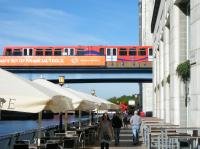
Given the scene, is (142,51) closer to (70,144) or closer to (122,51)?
(122,51)

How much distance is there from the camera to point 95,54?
67.4 meters

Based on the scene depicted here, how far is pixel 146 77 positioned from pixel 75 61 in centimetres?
1026

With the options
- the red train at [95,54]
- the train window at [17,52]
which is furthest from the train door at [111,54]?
the train window at [17,52]

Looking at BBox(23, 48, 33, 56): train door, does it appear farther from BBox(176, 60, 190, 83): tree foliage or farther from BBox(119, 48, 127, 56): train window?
BBox(176, 60, 190, 83): tree foliage

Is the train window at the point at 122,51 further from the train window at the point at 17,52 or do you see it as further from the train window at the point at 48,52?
the train window at the point at 17,52

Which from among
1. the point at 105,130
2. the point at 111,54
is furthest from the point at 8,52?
the point at 105,130

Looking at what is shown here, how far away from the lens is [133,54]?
67.6 meters

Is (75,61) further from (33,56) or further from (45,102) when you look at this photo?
(45,102)

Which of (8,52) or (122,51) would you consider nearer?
(122,51)

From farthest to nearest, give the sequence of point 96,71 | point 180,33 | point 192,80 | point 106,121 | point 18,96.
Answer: point 96,71
point 180,33
point 106,121
point 192,80
point 18,96

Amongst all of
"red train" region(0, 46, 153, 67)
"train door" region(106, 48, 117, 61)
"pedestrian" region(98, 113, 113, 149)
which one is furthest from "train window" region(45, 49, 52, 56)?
"pedestrian" region(98, 113, 113, 149)

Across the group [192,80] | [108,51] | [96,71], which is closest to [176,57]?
[192,80]

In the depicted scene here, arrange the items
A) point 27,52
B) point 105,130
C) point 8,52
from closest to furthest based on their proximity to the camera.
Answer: point 105,130, point 27,52, point 8,52

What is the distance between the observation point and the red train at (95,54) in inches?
2625
